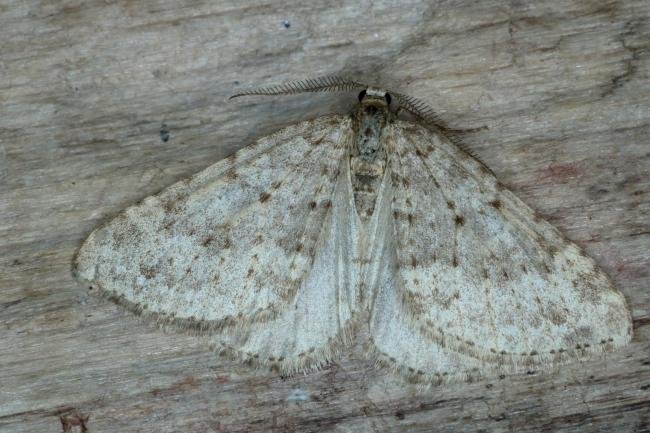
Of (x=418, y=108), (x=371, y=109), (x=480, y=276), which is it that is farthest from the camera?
(x=418, y=108)

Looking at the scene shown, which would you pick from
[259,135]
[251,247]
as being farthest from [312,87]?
[251,247]

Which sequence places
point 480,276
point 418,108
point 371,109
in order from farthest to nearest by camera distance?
point 418,108, point 371,109, point 480,276

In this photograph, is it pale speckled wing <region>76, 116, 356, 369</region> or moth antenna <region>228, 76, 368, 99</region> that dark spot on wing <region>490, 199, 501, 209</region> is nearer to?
pale speckled wing <region>76, 116, 356, 369</region>

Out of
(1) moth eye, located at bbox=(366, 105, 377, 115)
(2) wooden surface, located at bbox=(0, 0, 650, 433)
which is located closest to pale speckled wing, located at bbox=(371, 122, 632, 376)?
(1) moth eye, located at bbox=(366, 105, 377, 115)

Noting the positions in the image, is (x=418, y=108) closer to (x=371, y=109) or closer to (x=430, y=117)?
(x=430, y=117)

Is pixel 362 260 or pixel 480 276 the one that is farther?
pixel 362 260

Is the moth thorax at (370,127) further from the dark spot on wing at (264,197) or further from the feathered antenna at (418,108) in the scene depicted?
the dark spot on wing at (264,197)

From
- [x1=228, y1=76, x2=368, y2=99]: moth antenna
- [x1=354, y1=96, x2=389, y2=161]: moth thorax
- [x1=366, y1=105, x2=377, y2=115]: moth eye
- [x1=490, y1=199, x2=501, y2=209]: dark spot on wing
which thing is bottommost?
[x1=490, y1=199, x2=501, y2=209]: dark spot on wing
